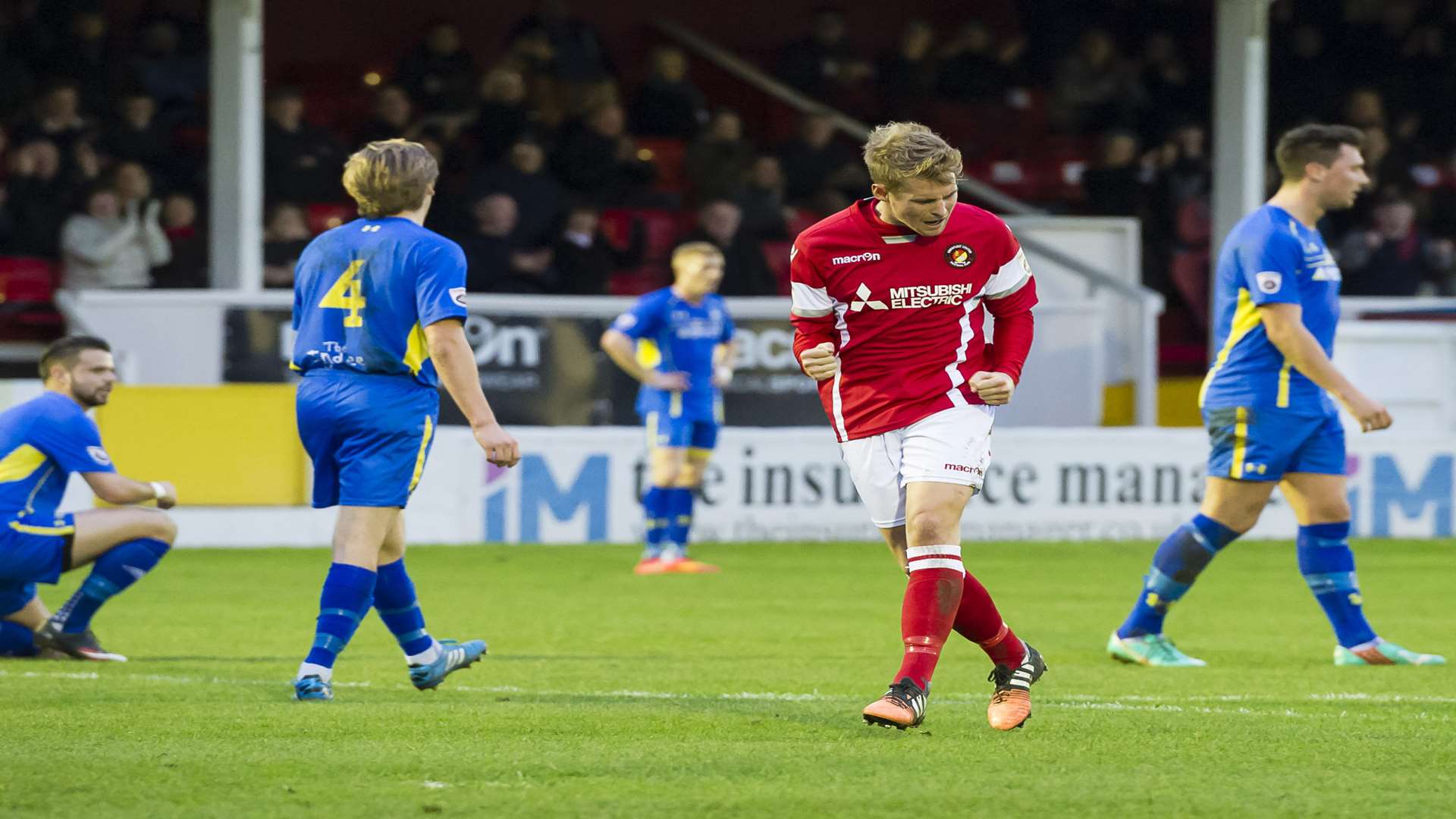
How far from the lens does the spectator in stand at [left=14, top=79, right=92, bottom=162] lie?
1574cm

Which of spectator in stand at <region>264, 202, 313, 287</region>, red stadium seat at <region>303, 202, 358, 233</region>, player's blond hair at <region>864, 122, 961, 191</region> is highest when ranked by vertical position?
red stadium seat at <region>303, 202, 358, 233</region>

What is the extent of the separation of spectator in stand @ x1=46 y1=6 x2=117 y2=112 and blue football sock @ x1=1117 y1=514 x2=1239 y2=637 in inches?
438

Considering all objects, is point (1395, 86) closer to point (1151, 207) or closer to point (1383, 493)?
point (1151, 207)

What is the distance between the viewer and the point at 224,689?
6.84m

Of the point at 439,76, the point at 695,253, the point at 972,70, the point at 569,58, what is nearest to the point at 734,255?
the point at 569,58

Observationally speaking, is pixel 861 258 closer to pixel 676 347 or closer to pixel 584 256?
pixel 676 347

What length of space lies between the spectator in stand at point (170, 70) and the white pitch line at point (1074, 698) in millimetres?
10795

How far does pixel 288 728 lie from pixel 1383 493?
36.1 ft

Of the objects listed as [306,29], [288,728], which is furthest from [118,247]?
[288,728]

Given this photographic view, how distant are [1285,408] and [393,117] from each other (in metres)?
10.6

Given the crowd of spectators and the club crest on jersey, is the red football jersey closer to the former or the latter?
the club crest on jersey

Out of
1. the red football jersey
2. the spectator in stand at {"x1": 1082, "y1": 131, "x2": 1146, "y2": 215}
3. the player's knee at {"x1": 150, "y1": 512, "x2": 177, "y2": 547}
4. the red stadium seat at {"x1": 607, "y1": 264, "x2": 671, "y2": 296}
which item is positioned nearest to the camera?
the red football jersey

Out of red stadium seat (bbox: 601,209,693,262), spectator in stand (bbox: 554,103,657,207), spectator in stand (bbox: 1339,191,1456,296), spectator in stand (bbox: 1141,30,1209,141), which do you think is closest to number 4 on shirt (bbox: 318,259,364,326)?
red stadium seat (bbox: 601,209,693,262)

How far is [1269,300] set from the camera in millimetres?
7582
